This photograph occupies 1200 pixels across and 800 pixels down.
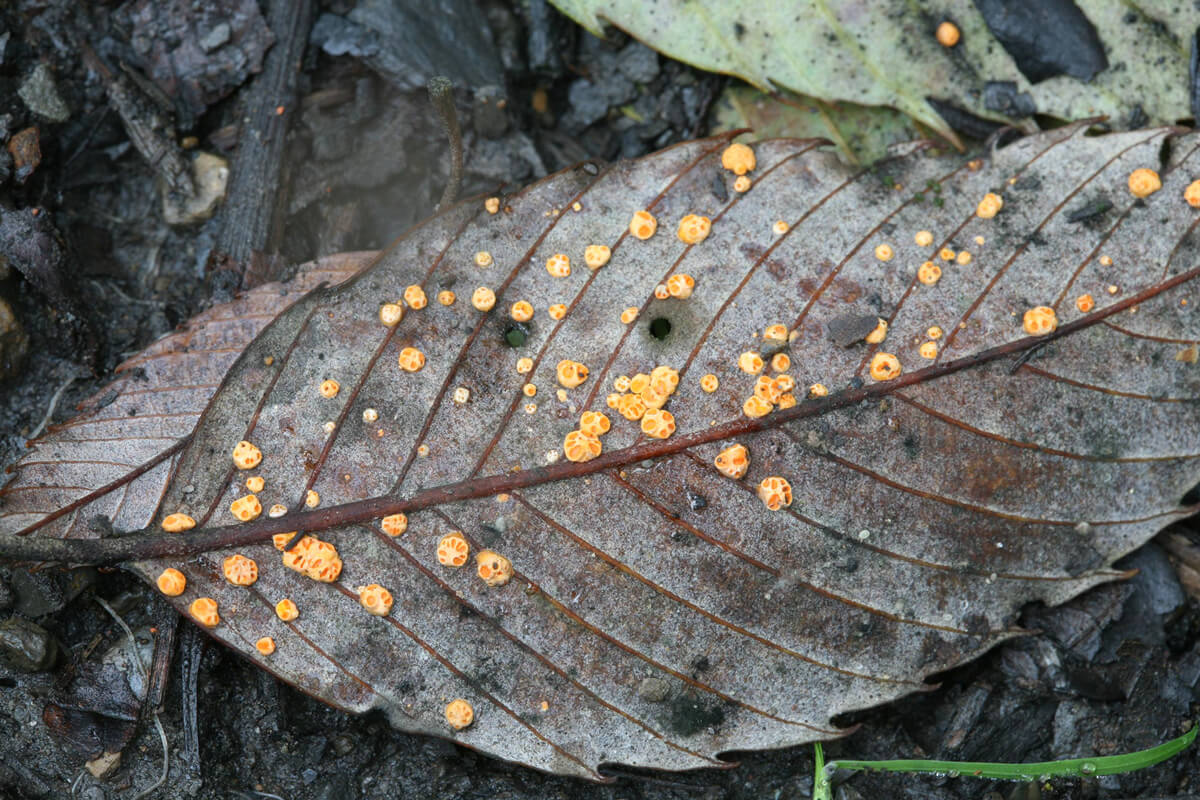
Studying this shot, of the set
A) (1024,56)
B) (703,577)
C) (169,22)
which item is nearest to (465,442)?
(703,577)

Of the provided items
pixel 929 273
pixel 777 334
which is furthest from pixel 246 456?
pixel 929 273

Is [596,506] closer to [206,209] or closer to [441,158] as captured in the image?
[441,158]

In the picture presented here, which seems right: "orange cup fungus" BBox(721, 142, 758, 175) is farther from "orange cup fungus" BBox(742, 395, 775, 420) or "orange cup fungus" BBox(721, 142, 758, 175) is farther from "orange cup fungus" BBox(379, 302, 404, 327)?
"orange cup fungus" BBox(379, 302, 404, 327)

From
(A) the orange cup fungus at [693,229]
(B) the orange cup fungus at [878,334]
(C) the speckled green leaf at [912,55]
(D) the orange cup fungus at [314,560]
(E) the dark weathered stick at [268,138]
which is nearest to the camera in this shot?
(D) the orange cup fungus at [314,560]

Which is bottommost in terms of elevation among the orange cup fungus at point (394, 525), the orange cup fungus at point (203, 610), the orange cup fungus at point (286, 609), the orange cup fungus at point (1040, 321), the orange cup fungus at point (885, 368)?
the orange cup fungus at point (203, 610)

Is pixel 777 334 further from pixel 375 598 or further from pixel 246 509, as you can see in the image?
pixel 246 509

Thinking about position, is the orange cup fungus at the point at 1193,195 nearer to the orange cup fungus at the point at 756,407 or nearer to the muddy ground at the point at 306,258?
the muddy ground at the point at 306,258

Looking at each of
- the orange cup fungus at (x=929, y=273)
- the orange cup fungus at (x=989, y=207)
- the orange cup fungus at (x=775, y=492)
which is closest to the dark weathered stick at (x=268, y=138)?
the orange cup fungus at (x=775, y=492)

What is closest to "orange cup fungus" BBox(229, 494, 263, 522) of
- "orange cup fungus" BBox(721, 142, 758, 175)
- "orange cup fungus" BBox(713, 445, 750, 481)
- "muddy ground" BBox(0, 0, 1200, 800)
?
"muddy ground" BBox(0, 0, 1200, 800)
